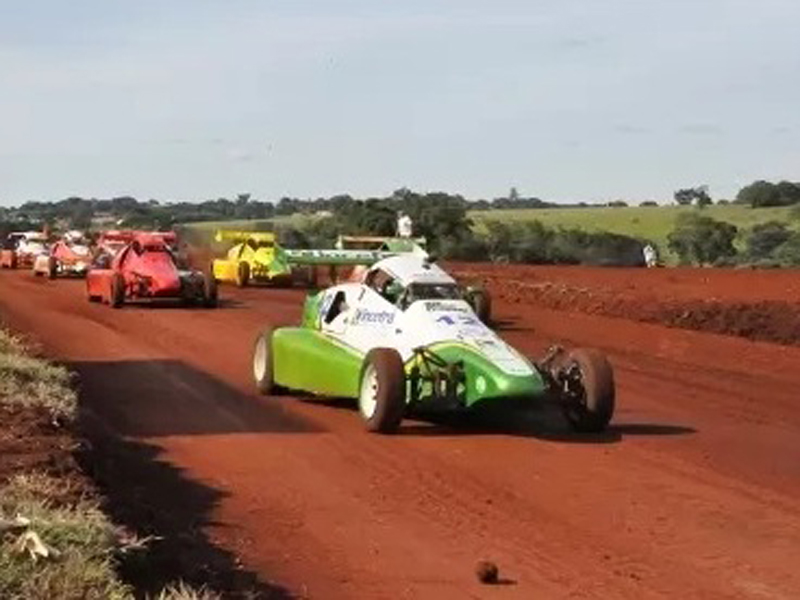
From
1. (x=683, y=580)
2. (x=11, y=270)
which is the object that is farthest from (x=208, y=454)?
(x=11, y=270)

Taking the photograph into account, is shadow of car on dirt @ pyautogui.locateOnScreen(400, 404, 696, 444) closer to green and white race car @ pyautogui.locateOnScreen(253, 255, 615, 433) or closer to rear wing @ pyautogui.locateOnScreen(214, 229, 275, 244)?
green and white race car @ pyautogui.locateOnScreen(253, 255, 615, 433)

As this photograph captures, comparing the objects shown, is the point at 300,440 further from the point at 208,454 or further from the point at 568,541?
the point at 568,541

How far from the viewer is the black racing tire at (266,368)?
1791 centimetres

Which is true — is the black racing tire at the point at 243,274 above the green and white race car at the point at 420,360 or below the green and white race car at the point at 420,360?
below

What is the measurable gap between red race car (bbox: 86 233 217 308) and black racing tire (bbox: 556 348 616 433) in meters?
18.1

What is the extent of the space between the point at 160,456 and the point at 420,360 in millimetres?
2704

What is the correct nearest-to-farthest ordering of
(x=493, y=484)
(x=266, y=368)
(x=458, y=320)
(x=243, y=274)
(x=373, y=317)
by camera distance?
(x=493, y=484), (x=458, y=320), (x=373, y=317), (x=266, y=368), (x=243, y=274)

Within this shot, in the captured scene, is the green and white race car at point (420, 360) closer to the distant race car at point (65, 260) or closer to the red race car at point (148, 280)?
the red race car at point (148, 280)

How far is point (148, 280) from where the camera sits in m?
33.2

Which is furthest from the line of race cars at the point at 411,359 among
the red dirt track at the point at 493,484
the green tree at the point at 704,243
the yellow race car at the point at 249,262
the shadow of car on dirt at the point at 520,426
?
the green tree at the point at 704,243

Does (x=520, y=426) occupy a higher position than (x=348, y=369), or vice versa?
(x=348, y=369)

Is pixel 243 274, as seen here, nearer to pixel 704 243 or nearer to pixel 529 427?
pixel 529 427

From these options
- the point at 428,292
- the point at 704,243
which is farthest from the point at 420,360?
the point at 704,243

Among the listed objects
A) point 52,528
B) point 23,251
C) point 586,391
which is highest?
point 52,528
